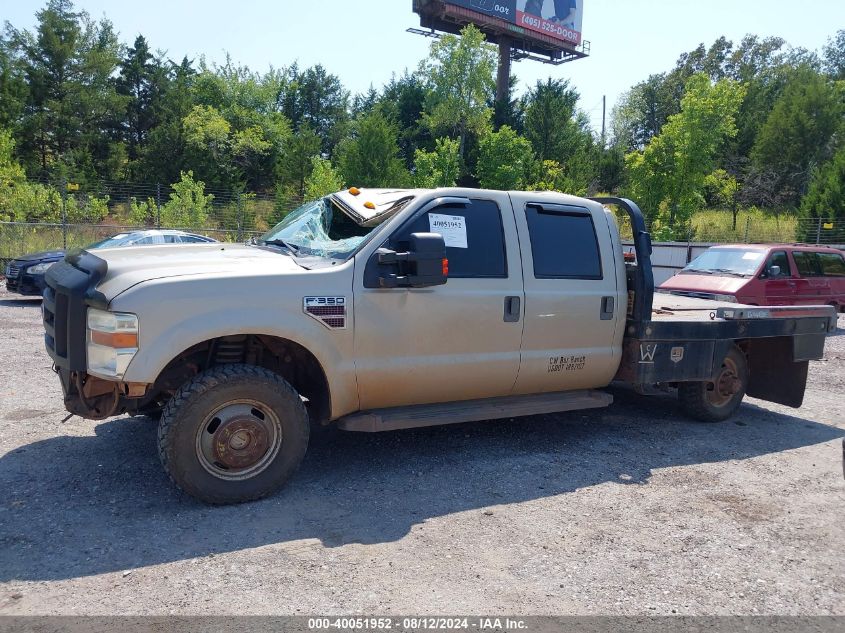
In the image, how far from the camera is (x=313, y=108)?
58844 mm

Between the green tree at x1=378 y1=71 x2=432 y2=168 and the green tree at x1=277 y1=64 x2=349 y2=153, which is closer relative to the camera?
the green tree at x1=378 y1=71 x2=432 y2=168

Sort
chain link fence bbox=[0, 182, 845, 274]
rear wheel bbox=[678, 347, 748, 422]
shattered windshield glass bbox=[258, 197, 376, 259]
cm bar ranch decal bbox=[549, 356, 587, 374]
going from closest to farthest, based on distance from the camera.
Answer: shattered windshield glass bbox=[258, 197, 376, 259], cm bar ranch decal bbox=[549, 356, 587, 374], rear wheel bbox=[678, 347, 748, 422], chain link fence bbox=[0, 182, 845, 274]

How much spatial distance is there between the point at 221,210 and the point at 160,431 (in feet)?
74.2

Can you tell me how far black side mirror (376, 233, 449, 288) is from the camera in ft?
13.8

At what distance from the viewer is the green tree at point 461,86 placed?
4884 centimetres

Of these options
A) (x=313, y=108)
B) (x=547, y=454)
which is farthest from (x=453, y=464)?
(x=313, y=108)

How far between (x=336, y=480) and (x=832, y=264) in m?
13.3

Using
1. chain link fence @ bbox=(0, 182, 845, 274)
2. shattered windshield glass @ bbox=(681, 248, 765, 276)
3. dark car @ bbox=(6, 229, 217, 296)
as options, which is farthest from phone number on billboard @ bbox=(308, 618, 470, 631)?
chain link fence @ bbox=(0, 182, 845, 274)

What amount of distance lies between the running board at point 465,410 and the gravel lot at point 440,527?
1.32 feet

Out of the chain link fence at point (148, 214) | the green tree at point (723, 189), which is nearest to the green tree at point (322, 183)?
the chain link fence at point (148, 214)

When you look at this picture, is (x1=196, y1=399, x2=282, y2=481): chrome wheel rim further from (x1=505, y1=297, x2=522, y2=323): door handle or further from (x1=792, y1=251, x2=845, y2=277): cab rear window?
(x1=792, y1=251, x2=845, y2=277): cab rear window

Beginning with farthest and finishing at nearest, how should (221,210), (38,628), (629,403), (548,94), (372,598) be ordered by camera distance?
1. (548,94)
2. (221,210)
3. (629,403)
4. (372,598)
5. (38,628)

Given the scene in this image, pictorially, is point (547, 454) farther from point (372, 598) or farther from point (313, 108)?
point (313, 108)

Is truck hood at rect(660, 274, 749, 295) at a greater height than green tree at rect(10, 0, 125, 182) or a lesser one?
lesser
